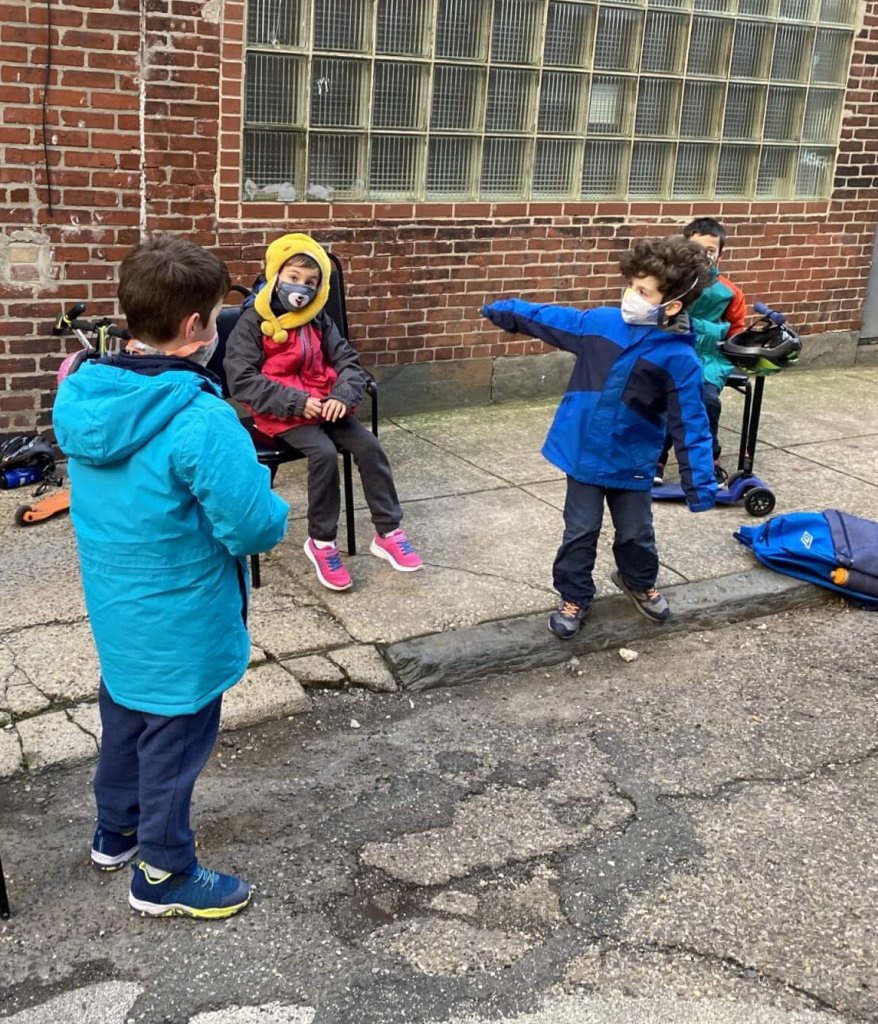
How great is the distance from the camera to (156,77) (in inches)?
225

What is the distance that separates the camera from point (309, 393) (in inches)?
187

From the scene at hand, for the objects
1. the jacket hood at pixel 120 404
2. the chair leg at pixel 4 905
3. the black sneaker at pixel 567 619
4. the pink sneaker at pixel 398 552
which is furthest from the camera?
the pink sneaker at pixel 398 552

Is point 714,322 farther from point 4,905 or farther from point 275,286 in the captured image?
point 4,905

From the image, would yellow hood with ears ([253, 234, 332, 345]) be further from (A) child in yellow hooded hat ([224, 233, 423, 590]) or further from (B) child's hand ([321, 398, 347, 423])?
(B) child's hand ([321, 398, 347, 423])

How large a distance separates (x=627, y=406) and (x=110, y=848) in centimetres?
233

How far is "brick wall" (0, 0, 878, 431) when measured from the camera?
550cm

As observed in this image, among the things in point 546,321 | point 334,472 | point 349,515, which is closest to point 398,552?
point 349,515

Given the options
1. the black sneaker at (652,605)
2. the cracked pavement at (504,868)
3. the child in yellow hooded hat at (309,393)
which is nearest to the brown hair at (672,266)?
the black sneaker at (652,605)

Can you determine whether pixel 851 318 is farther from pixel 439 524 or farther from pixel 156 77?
pixel 156 77

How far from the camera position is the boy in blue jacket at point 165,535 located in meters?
2.46

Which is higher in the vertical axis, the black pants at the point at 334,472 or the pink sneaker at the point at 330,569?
the black pants at the point at 334,472

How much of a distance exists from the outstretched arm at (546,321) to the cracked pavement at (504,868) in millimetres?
1280

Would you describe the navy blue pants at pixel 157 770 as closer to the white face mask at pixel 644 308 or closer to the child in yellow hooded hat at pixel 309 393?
the child in yellow hooded hat at pixel 309 393

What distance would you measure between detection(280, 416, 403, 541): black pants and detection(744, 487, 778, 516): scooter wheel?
1.86 meters
